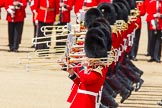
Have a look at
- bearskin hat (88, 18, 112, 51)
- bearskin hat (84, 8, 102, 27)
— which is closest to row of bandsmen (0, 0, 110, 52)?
bearskin hat (84, 8, 102, 27)

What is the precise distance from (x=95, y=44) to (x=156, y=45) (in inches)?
329

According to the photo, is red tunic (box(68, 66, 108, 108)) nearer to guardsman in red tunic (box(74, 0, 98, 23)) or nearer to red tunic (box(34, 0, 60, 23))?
guardsman in red tunic (box(74, 0, 98, 23))

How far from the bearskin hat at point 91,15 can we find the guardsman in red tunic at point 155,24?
6.86 metres

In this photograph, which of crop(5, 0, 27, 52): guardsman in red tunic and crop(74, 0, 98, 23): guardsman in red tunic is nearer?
crop(74, 0, 98, 23): guardsman in red tunic

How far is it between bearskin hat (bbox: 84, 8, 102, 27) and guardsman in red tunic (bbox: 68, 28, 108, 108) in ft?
2.79

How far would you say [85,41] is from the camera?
7297mm

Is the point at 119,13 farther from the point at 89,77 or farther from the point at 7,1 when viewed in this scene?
the point at 7,1

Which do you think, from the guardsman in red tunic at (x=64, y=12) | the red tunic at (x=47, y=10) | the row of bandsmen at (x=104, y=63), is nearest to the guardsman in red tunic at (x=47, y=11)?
the red tunic at (x=47, y=10)

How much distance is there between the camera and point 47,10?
619 inches

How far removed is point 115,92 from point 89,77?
92.2 inches

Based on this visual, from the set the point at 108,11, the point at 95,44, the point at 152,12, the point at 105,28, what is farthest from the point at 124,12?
the point at 152,12

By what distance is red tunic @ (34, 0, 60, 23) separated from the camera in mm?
15703

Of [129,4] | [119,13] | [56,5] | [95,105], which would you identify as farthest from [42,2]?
[95,105]

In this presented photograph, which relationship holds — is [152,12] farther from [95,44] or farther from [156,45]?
[95,44]
